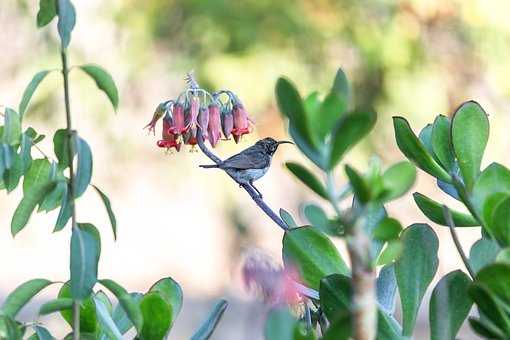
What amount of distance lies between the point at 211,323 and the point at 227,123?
56cm

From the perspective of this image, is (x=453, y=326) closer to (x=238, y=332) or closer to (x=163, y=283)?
(x=163, y=283)

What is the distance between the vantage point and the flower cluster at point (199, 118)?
3.95ft

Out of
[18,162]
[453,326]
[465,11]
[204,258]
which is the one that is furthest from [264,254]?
[204,258]

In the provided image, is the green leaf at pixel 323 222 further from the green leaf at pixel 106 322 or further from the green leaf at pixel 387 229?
the green leaf at pixel 106 322

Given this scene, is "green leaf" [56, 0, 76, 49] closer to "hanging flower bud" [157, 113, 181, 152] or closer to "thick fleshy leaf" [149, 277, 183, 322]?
"thick fleshy leaf" [149, 277, 183, 322]

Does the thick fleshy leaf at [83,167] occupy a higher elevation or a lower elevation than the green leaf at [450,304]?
higher

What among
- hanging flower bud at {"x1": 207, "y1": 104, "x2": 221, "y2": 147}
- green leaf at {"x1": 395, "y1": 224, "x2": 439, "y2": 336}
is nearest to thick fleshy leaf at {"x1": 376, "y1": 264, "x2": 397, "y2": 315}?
green leaf at {"x1": 395, "y1": 224, "x2": 439, "y2": 336}

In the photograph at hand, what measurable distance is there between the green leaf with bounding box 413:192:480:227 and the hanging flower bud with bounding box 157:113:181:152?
1.39 feet

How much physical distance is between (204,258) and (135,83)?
1.55 metres

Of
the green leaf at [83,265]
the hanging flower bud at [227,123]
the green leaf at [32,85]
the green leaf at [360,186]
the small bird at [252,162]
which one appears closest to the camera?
the green leaf at [360,186]

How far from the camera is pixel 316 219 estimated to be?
603 millimetres

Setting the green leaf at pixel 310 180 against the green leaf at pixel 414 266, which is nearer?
the green leaf at pixel 310 180

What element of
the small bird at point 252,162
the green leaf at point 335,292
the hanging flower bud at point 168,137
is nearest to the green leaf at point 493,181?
the green leaf at point 335,292

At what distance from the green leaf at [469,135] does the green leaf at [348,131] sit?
297 millimetres
